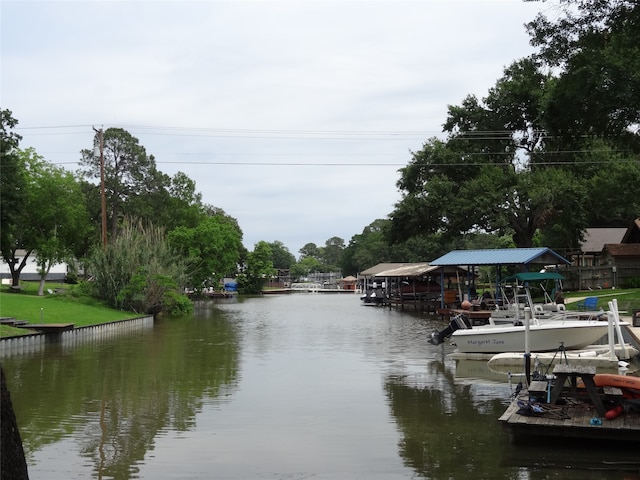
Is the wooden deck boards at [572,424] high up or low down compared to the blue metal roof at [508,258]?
down

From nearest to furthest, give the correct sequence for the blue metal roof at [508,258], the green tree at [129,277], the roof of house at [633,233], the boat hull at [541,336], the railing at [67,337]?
the boat hull at [541,336] → the railing at [67,337] → the blue metal roof at [508,258] → the green tree at [129,277] → the roof of house at [633,233]

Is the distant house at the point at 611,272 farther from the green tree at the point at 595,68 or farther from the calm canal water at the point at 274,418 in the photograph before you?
the green tree at the point at 595,68

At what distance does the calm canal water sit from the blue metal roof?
11.3 meters

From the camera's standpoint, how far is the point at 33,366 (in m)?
20.2

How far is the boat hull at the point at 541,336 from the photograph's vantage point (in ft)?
67.5

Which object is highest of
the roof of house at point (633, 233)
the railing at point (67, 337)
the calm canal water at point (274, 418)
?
the roof of house at point (633, 233)

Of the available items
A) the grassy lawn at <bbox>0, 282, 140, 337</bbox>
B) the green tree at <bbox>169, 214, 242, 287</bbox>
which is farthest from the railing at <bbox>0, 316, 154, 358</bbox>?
the green tree at <bbox>169, 214, 242, 287</bbox>

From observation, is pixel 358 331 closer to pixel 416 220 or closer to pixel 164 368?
pixel 164 368

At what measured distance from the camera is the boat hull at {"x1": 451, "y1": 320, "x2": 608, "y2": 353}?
67.5ft

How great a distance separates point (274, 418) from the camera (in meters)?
13.4

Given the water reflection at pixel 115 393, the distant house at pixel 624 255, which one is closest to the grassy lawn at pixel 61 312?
the water reflection at pixel 115 393

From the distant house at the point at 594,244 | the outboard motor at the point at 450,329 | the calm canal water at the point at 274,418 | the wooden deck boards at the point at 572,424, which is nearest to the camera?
the calm canal water at the point at 274,418

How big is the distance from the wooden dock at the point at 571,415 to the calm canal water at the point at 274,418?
0.29 m

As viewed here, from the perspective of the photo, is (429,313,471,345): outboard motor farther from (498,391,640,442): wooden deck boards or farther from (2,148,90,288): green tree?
(2,148,90,288): green tree
